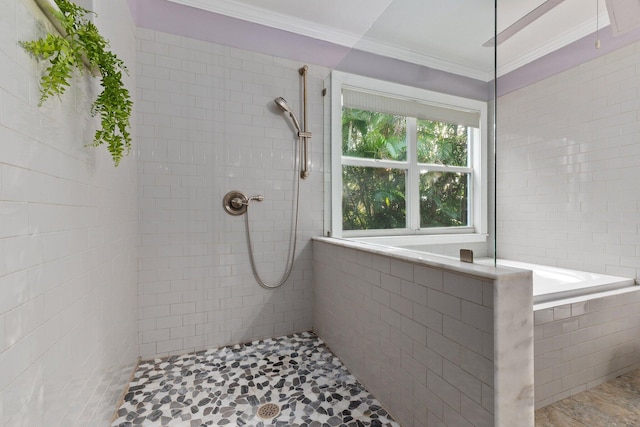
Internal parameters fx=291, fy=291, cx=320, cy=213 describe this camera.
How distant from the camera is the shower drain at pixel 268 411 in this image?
1402mm

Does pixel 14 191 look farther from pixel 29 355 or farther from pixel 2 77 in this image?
pixel 29 355

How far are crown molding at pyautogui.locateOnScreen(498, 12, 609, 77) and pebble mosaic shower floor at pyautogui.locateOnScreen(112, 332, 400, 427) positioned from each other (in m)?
2.45

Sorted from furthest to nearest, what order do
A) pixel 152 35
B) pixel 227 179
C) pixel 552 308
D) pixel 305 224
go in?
pixel 305 224 → pixel 227 179 → pixel 152 35 → pixel 552 308

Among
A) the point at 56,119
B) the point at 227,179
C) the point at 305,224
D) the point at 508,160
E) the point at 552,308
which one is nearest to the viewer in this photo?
the point at 56,119

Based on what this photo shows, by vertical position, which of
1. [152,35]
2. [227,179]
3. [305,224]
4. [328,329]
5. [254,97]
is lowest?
[328,329]

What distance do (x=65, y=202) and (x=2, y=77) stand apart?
42 centimetres

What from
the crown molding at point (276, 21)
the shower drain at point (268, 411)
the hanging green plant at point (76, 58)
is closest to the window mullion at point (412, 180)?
the crown molding at point (276, 21)

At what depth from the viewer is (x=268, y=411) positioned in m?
1.43

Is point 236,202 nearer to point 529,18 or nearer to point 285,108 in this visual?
point 285,108

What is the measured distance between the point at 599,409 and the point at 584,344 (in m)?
0.30

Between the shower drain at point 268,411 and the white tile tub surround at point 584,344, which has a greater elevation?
the white tile tub surround at point 584,344

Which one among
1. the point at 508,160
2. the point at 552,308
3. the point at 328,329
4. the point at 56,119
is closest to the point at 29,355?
the point at 56,119

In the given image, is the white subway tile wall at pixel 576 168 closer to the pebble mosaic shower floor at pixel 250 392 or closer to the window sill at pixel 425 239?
the window sill at pixel 425 239

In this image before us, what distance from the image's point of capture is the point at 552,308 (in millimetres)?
1502
